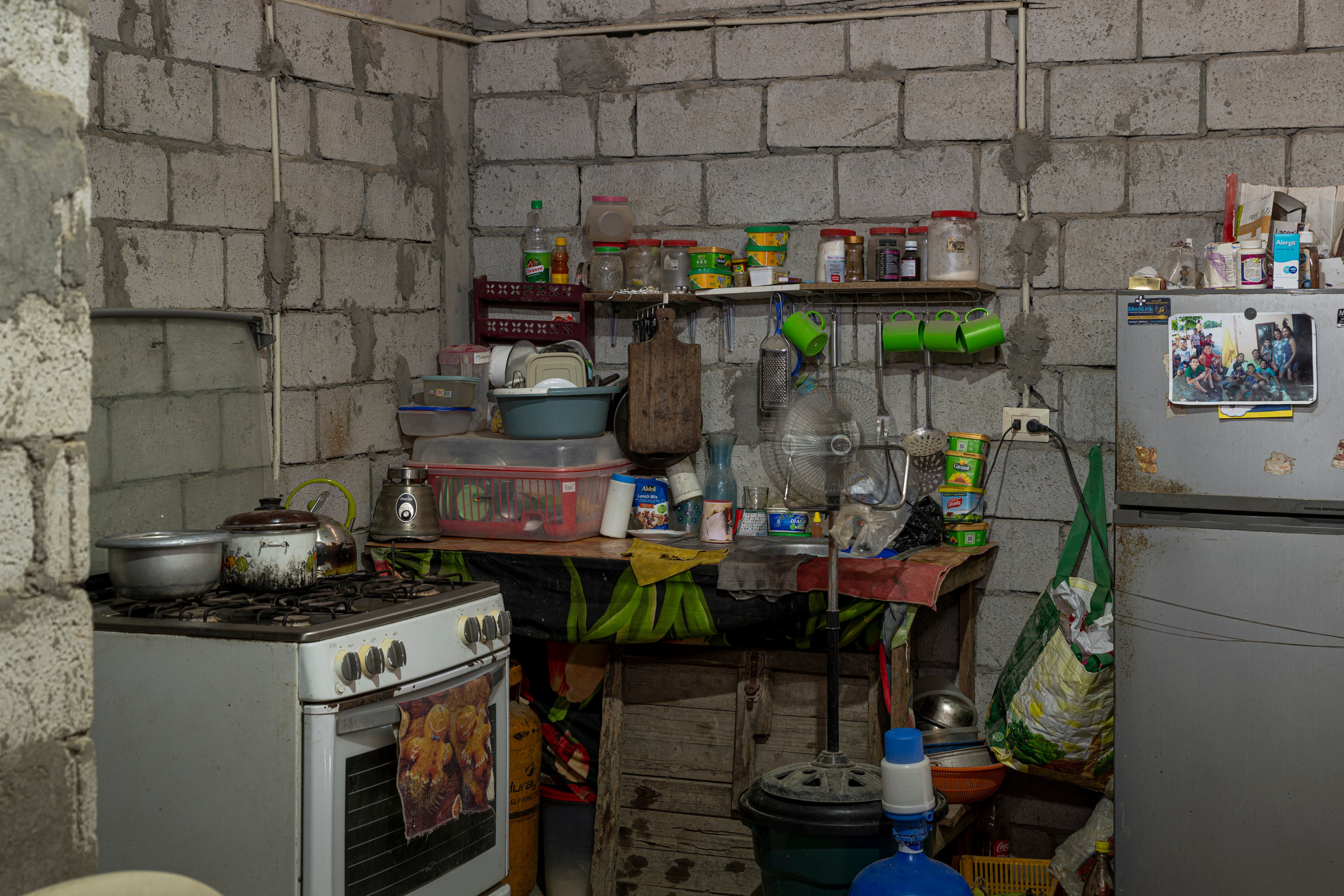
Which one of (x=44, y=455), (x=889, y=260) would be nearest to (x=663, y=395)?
(x=889, y=260)

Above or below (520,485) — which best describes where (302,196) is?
above

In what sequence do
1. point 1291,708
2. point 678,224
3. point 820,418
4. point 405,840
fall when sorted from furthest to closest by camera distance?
1. point 678,224
2. point 820,418
3. point 1291,708
4. point 405,840

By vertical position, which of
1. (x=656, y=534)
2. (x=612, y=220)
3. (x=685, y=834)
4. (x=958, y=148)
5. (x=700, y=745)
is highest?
(x=958, y=148)

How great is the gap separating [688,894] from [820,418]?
4.48 feet

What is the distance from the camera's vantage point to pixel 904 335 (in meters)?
3.34

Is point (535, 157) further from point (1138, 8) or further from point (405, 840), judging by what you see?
point (405, 840)

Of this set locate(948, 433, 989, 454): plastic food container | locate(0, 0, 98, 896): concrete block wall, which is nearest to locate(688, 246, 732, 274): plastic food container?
locate(948, 433, 989, 454): plastic food container

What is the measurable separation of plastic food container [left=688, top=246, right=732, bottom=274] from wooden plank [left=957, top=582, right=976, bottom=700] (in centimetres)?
116

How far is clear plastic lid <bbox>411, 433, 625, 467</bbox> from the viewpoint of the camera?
3387 millimetres

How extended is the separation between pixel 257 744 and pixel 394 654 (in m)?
0.28

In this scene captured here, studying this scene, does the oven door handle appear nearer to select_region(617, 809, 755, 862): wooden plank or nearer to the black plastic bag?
select_region(617, 809, 755, 862): wooden plank

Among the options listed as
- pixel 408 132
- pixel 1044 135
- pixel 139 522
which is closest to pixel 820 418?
pixel 1044 135

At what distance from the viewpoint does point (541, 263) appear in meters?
3.72

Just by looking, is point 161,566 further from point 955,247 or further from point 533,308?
point 955,247
